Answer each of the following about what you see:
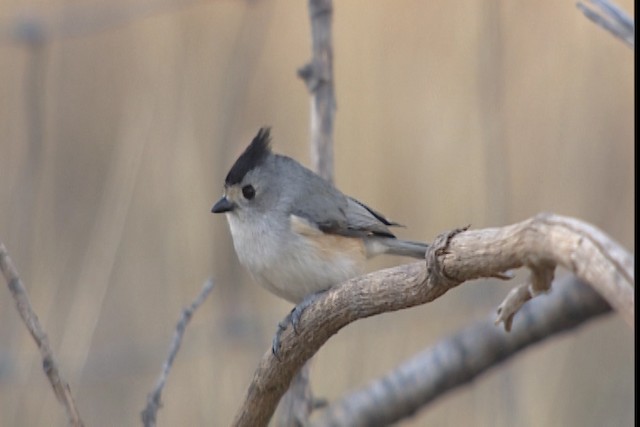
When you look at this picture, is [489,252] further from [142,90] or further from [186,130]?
[142,90]

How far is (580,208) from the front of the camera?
355cm

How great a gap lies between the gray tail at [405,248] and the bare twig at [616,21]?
113 cm

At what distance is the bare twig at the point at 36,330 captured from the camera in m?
1.48

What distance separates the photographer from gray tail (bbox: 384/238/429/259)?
232 centimetres

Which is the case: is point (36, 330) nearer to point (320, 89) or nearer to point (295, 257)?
point (295, 257)

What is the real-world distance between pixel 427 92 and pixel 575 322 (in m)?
1.70

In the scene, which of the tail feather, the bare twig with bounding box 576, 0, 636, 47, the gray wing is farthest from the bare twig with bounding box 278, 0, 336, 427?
the bare twig with bounding box 576, 0, 636, 47

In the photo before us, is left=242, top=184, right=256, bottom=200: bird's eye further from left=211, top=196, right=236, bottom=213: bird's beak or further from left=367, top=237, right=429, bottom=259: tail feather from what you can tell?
left=367, top=237, right=429, bottom=259: tail feather

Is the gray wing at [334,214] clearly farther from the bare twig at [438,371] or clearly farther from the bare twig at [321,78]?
the bare twig at [438,371]

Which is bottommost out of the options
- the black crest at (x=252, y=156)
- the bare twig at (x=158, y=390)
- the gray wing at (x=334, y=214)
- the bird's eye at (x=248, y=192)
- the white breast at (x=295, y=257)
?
the bare twig at (x=158, y=390)

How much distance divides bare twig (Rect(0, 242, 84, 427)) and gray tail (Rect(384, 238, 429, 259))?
1.03 meters

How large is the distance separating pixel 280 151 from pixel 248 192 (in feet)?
3.95

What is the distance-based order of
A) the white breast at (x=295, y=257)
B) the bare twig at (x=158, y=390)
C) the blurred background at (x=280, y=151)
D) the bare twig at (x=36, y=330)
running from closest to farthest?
the bare twig at (x=36, y=330) < the bare twig at (x=158, y=390) < the white breast at (x=295, y=257) < the blurred background at (x=280, y=151)

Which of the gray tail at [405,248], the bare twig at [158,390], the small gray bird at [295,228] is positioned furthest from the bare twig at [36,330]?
the gray tail at [405,248]
